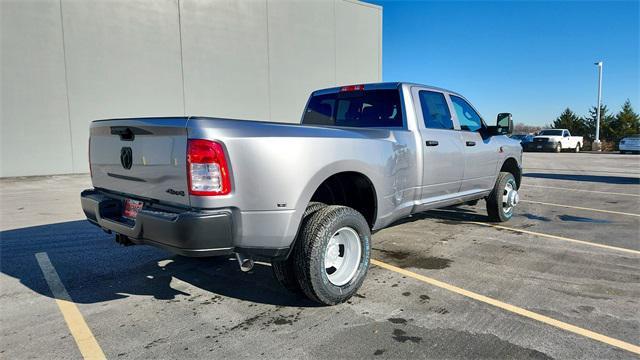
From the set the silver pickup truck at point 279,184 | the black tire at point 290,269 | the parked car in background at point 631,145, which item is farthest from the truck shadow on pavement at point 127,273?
the parked car in background at point 631,145

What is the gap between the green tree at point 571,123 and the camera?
47922mm

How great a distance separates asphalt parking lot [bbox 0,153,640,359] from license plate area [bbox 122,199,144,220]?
78cm

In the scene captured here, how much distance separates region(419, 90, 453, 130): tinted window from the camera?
4781 mm

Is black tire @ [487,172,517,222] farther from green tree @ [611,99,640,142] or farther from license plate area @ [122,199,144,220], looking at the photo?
green tree @ [611,99,640,142]

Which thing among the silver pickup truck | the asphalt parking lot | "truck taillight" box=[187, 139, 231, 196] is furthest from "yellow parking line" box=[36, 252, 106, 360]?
"truck taillight" box=[187, 139, 231, 196]

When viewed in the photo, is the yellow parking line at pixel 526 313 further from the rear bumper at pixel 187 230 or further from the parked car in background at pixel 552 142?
the parked car in background at pixel 552 142

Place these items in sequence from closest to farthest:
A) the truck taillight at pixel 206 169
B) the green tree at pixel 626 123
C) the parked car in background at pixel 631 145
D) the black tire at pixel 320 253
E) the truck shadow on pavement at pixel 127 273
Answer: the truck taillight at pixel 206 169, the black tire at pixel 320 253, the truck shadow on pavement at pixel 127 273, the parked car in background at pixel 631 145, the green tree at pixel 626 123

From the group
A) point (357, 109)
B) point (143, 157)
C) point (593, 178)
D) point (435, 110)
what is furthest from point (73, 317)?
point (593, 178)

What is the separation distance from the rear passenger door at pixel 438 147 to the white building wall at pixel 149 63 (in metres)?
13.0

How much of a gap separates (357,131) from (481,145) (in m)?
2.63

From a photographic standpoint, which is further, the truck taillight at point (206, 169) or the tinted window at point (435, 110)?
the tinted window at point (435, 110)

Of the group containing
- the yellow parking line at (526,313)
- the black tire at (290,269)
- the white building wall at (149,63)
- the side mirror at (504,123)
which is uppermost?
the white building wall at (149,63)

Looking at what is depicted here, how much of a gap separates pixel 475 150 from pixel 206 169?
390 centimetres

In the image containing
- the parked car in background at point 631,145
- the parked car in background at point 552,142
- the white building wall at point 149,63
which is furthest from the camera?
the parked car in background at point 552,142
